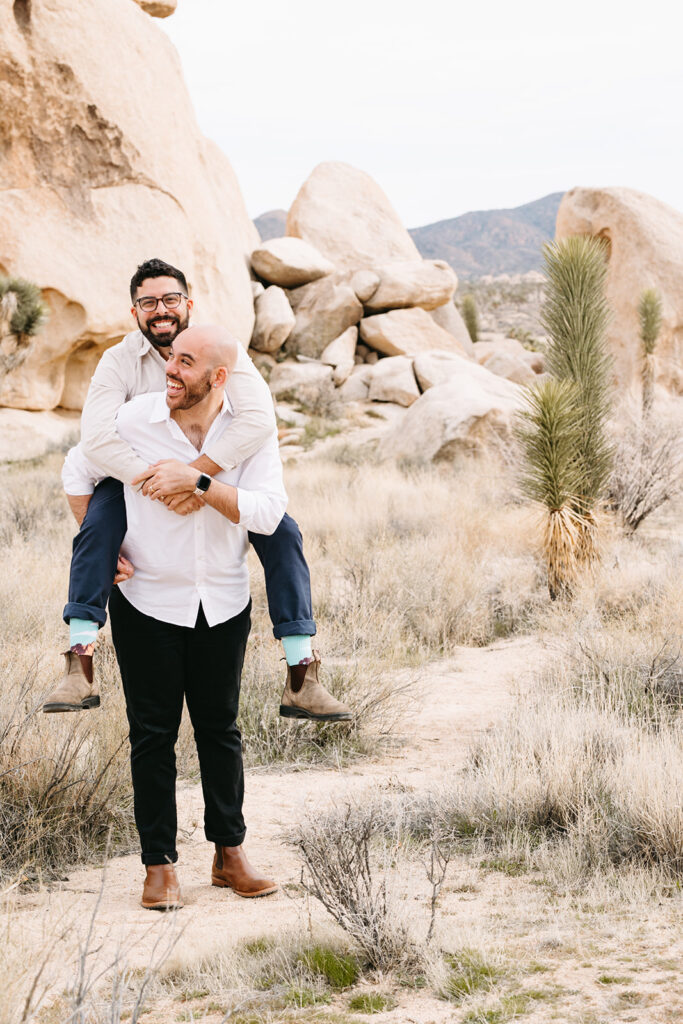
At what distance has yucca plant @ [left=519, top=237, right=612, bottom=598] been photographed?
780cm

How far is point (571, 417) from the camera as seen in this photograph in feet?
26.2

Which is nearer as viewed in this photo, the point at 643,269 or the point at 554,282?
the point at 554,282

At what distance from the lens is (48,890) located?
337cm

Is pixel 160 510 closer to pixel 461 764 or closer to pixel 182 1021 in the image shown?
pixel 182 1021

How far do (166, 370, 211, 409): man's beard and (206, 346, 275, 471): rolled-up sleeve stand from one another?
0.14 meters

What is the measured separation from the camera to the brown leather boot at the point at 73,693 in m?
3.06

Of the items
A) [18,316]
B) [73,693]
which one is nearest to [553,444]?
[73,693]

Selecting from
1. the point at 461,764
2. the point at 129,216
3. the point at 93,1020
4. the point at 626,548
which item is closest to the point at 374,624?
the point at 461,764

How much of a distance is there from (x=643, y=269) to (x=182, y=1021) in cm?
1882

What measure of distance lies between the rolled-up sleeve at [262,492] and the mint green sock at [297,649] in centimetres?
36

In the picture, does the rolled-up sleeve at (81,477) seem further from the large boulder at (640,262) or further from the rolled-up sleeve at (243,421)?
the large boulder at (640,262)

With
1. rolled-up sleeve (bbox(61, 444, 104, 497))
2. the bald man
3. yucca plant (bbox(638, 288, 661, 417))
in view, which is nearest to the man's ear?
the bald man

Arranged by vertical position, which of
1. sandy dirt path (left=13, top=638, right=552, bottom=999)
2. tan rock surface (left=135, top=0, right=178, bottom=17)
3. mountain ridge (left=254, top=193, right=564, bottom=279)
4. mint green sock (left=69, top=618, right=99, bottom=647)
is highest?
mountain ridge (left=254, top=193, right=564, bottom=279)

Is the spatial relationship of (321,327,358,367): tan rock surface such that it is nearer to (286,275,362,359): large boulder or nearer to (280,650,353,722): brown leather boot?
(286,275,362,359): large boulder
